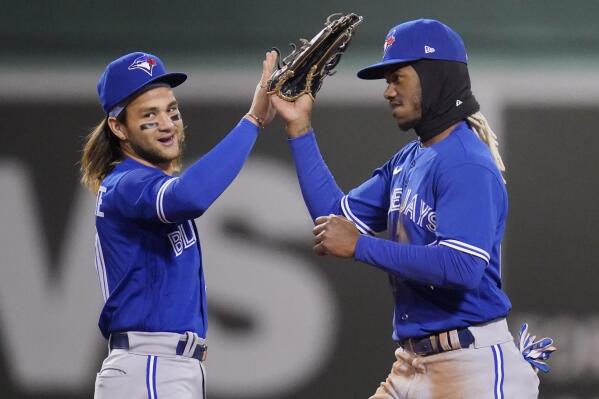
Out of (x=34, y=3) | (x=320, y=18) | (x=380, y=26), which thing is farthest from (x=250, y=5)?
(x=34, y=3)

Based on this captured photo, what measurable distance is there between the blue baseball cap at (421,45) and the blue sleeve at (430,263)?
615 mm

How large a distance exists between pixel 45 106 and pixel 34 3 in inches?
21.8

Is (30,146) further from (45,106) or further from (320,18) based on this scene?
(320,18)

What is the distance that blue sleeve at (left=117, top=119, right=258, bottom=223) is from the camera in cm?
299

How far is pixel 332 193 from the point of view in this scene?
3.46m

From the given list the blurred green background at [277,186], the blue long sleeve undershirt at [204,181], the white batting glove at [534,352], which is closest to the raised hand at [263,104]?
the blue long sleeve undershirt at [204,181]

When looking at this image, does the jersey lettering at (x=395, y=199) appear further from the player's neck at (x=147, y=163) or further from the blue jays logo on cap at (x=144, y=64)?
the blue jays logo on cap at (x=144, y=64)

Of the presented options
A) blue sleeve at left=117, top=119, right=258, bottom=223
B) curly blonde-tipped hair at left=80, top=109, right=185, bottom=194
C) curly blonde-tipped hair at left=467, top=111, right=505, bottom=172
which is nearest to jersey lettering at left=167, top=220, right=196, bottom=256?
blue sleeve at left=117, top=119, right=258, bottom=223

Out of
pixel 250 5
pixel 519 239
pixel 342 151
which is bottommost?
pixel 519 239

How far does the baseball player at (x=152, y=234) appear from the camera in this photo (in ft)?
9.94

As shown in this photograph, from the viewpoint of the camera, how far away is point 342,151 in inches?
202

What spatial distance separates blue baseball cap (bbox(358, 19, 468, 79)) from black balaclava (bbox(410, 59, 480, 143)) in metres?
0.03

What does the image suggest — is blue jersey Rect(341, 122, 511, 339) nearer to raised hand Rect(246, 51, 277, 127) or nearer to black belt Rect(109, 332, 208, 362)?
raised hand Rect(246, 51, 277, 127)

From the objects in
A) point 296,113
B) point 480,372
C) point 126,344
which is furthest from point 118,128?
point 480,372
